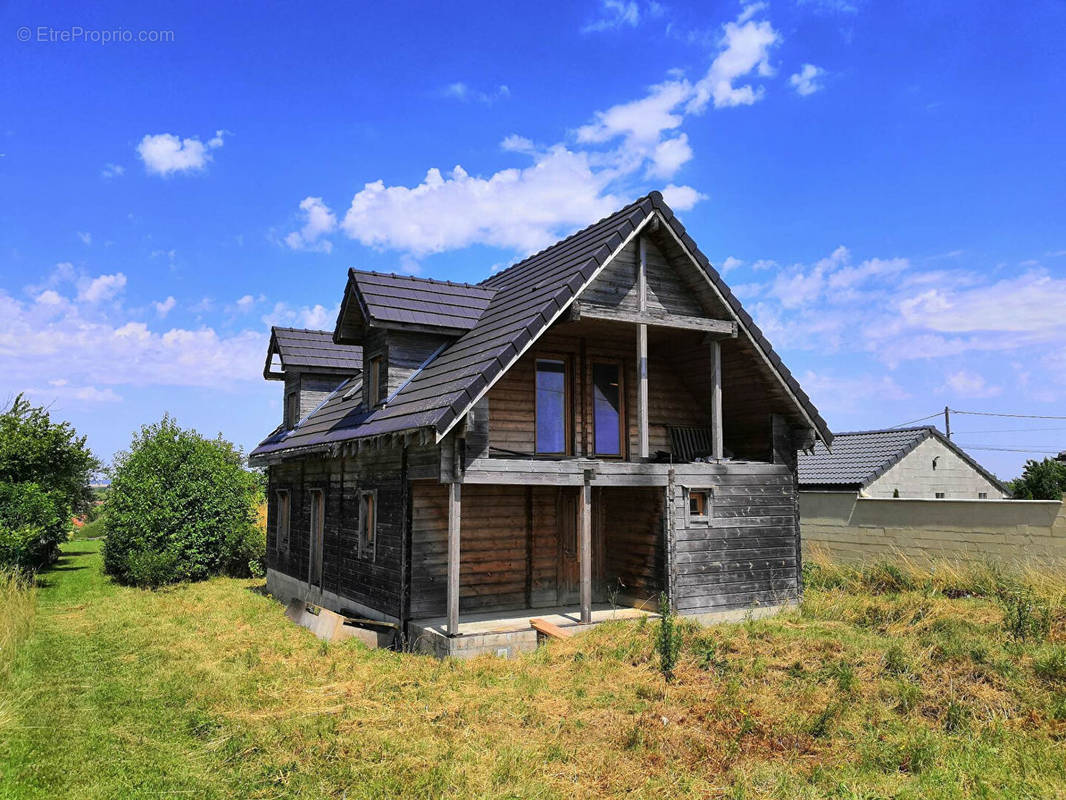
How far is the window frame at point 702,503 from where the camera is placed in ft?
44.3

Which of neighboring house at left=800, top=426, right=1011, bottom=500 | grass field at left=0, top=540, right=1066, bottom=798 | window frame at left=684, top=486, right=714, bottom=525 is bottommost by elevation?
grass field at left=0, top=540, right=1066, bottom=798

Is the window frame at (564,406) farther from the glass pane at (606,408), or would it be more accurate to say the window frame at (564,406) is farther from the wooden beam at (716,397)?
the wooden beam at (716,397)

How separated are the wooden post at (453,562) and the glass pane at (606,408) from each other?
164 inches

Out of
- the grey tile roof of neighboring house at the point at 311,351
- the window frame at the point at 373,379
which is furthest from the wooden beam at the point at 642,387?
the grey tile roof of neighboring house at the point at 311,351

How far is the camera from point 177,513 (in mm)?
22391

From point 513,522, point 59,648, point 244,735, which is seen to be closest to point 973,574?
point 513,522

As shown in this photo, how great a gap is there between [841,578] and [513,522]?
8.46 metres

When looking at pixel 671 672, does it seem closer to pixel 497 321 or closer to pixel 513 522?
pixel 513 522

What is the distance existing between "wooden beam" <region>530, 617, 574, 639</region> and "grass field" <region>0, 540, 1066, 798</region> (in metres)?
0.32

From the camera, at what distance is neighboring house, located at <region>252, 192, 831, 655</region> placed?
12.2 meters

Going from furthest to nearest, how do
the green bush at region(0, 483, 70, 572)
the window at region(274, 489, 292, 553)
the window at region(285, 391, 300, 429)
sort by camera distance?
the window at region(285, 391, 300, 429)
the window at region(274, 489, 292, 553)
the green bush at region(0, 483, 70, 572)

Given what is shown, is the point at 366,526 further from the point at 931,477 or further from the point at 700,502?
the point at 931,477

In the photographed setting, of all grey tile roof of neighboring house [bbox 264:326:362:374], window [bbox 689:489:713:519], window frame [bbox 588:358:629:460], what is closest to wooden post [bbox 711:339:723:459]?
window [bbox 689:489:713:519]

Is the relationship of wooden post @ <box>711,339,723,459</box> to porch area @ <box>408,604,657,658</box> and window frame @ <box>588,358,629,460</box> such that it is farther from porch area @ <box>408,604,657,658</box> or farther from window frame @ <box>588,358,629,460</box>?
porch area @ <box>408,604,657,658</box>
